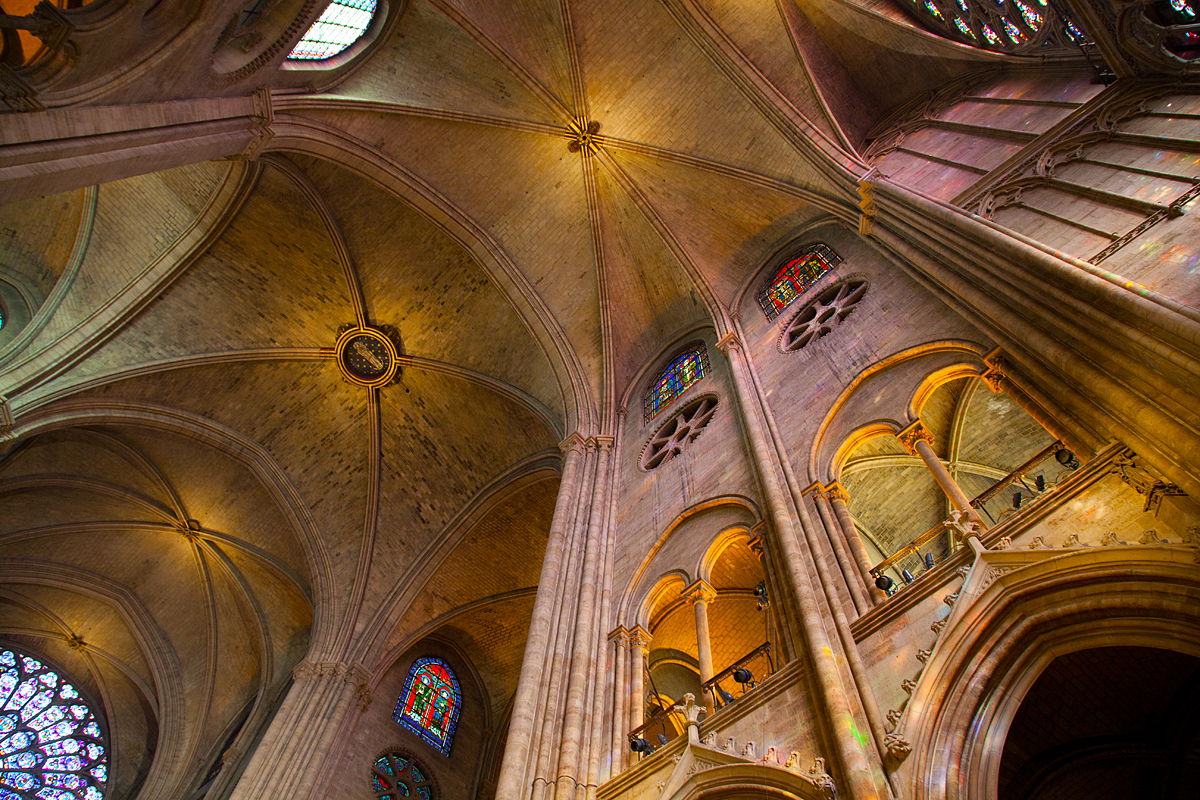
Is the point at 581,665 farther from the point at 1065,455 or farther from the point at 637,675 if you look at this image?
the point at 1065,455

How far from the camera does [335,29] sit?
12.3 meters

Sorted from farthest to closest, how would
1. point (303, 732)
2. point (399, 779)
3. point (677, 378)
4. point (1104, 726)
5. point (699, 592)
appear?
point (677, 378)
point (399, 779)
point (303, 732)
point (699, 592)
point (1104, 726)

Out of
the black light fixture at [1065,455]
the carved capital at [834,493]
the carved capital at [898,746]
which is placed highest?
the carved capital at [834,493]

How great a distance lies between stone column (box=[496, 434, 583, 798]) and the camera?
6.07 m

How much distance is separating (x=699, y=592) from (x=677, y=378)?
5.78m

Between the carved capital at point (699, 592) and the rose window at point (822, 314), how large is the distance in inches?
149

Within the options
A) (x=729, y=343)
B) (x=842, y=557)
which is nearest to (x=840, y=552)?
(x=842, y=557)

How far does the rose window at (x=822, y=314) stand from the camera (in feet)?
32.0

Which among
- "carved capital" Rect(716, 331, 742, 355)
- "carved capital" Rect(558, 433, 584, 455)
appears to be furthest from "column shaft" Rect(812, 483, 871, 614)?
"carved capital" Rect(558, 433, 584, 455)

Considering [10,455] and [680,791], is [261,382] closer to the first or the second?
[10,455]

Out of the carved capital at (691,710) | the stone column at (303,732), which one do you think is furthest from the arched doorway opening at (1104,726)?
the stone column at (303,732)

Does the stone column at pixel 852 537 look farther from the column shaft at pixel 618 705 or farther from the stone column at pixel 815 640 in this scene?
the column shaft at pixel 618 705

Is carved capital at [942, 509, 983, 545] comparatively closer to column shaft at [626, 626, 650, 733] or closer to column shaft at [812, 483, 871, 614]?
column shaft at [812, 483, 871, 614]

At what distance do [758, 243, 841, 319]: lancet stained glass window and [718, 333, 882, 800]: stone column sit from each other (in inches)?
129
